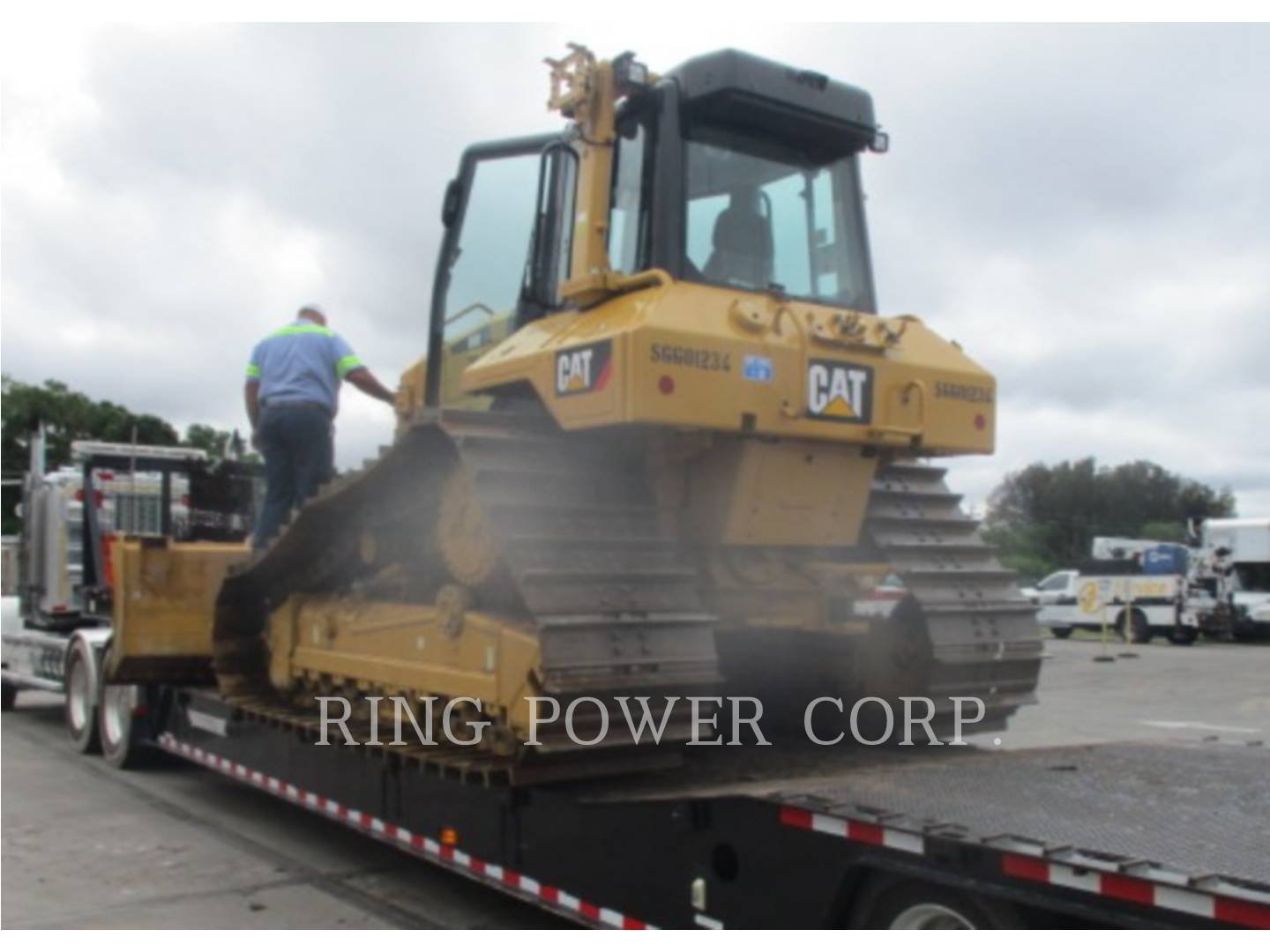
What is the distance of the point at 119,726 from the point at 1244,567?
29.0 m

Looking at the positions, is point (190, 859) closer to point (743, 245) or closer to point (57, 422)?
point (743, 245)

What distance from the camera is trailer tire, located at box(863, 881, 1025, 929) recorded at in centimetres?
385

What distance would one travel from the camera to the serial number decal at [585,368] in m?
5.46

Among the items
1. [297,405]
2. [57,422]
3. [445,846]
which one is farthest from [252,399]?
[57,422]

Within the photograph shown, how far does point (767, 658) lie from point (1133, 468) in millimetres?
82324

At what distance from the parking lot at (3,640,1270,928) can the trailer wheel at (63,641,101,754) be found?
0.55 ft

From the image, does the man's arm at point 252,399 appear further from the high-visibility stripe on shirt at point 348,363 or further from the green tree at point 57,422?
the green tree at point 57,422

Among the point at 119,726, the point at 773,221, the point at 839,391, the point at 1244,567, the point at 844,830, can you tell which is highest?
the point at 773,221

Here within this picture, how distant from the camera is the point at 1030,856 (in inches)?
147

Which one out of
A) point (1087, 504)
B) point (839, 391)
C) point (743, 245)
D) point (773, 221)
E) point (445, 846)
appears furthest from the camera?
point (1087, 504)

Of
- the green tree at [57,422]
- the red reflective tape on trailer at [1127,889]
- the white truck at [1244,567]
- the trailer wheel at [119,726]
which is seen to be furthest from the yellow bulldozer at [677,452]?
the green tree at [57,422]

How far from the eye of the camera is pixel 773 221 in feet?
21.4

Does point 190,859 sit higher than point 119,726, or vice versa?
point 119,726

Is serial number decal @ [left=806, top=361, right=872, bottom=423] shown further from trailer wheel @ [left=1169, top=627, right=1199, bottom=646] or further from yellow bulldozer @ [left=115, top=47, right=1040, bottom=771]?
trailer wheel @ [left=1169, top=627, right=1199, bottom=646]
